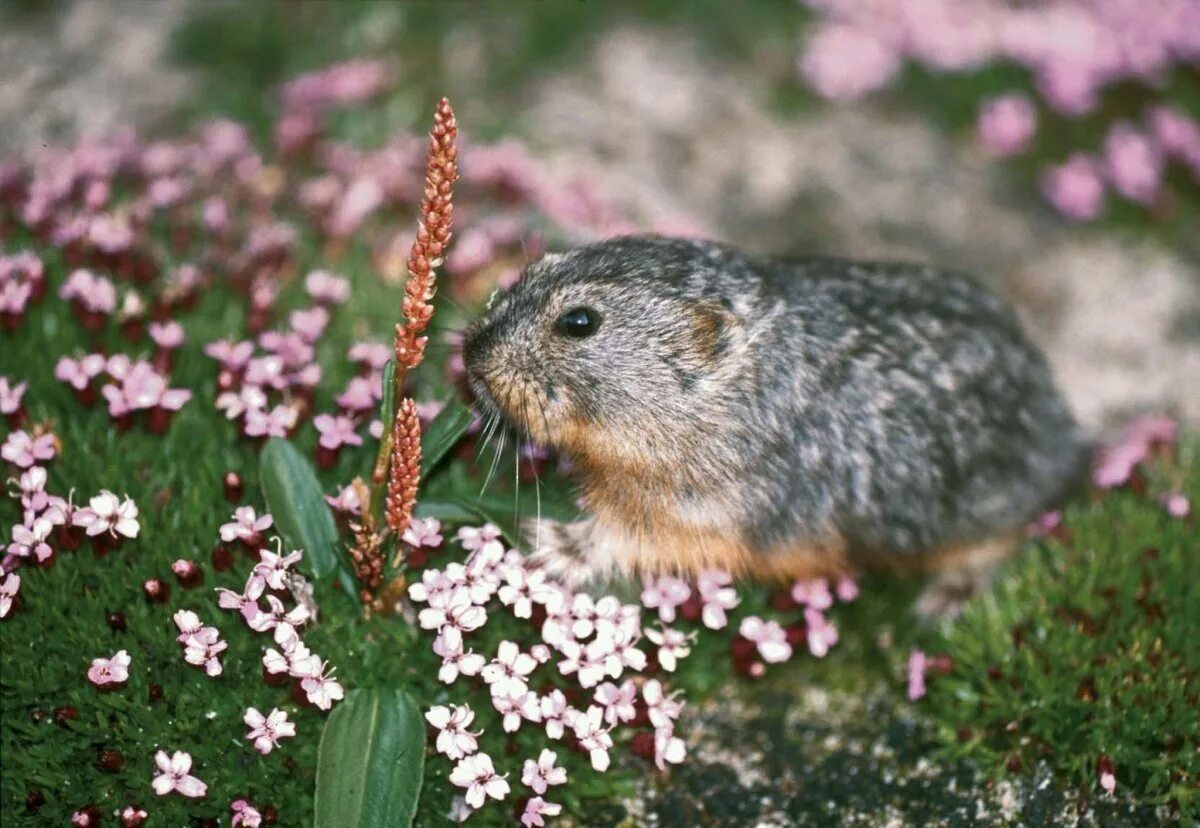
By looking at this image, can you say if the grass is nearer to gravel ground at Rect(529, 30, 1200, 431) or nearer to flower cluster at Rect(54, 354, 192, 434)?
flower cluster at Rect(54, 354, 192, 434)

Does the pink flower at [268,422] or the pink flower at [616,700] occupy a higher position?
the pink flower at [268,422]

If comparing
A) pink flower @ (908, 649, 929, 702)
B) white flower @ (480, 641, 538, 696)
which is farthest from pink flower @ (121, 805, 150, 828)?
pink flower @ (908, 649, 929, 702)

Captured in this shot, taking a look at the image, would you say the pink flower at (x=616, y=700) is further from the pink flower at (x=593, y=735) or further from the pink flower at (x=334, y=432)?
the pink flower at (x=334, y=432)

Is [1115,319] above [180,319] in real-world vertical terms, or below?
above

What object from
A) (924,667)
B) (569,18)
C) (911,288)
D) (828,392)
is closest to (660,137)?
(569,18)

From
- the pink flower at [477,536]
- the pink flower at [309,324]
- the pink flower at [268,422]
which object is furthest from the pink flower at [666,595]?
the pink flower at [309,324]

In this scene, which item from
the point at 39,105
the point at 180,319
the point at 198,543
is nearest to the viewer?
the point at 198,543

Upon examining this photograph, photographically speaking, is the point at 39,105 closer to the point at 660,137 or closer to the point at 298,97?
the point at 298,97
